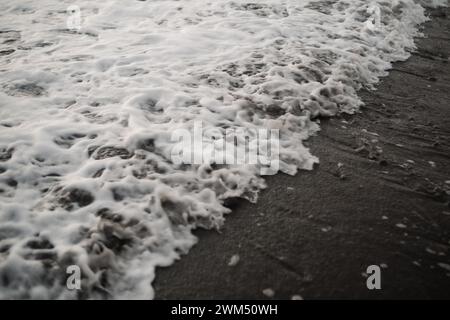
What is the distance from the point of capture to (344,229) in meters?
2.77

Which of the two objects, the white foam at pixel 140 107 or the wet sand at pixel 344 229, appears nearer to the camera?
the wet sand at pixel 344 229

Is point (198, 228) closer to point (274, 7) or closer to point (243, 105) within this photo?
point (243, 105)

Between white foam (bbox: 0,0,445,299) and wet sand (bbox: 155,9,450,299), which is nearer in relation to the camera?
wet sand (bbox: 155,9,450,299)

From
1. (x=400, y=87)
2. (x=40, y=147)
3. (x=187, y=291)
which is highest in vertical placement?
(x=400, y=87)

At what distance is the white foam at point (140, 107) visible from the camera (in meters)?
2.60

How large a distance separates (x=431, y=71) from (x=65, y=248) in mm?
5810

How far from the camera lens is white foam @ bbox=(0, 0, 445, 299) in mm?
2596

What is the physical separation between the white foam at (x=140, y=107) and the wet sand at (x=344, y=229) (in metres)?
0.22

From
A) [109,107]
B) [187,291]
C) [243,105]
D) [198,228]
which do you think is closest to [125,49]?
[109,107]

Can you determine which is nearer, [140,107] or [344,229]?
[344,229]

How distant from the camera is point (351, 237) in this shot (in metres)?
2.71

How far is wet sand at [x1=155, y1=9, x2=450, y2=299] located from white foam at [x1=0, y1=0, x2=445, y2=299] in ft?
0.72

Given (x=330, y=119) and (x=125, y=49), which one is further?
(x=125, y=49)

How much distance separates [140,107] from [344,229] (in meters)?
2.74
